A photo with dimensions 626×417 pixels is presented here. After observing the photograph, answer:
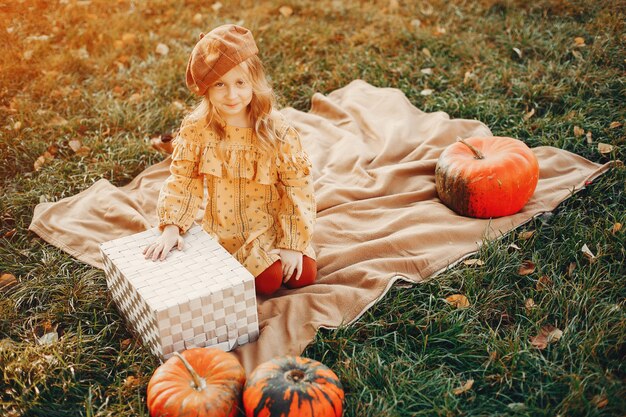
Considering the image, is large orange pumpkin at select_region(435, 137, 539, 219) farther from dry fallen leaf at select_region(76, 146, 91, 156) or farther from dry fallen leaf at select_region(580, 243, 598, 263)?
dry fallen leaf at select_region(76, 146, 91, 156)

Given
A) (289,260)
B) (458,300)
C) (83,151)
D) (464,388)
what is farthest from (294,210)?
(83,151)

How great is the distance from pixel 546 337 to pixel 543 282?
415mm

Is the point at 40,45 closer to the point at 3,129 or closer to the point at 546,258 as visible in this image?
the point at 3,129

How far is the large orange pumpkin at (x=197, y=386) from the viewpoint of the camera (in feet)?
7.45

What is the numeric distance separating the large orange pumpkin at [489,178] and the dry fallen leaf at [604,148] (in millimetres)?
748

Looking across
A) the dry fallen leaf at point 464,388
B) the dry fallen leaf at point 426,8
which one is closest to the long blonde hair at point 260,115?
the dry fallen leaf at point 464,388

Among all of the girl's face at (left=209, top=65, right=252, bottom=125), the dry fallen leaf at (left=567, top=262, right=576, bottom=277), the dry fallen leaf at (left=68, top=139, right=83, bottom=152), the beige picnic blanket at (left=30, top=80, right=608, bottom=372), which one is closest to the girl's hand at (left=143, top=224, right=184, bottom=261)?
the beige picnic blanket at (left=30, top=80, right=608, bottom=372)

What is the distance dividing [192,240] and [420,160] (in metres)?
1.86

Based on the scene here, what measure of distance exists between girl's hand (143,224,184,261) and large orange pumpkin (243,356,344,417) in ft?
2.65

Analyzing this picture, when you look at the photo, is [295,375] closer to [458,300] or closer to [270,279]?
[270,279]

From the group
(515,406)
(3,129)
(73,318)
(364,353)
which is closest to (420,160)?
(364,353)

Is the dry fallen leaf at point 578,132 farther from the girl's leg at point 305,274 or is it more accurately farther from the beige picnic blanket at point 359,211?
the girl's leg at point 305,274

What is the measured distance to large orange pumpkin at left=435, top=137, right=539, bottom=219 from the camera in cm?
346

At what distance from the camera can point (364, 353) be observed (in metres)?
2.71
